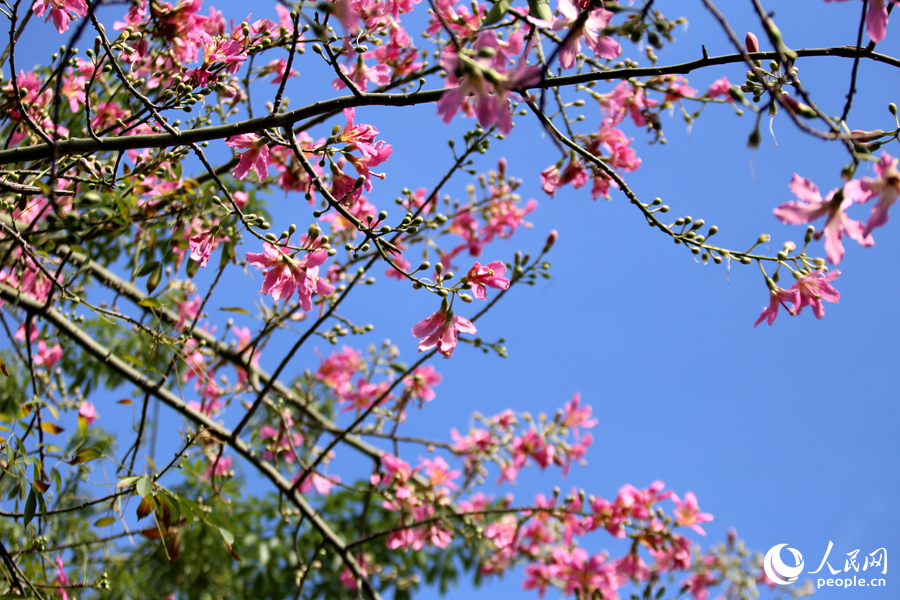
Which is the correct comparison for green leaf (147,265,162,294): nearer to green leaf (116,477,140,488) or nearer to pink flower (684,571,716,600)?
green leaf (116,477,140,488)

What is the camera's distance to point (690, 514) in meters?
2.78

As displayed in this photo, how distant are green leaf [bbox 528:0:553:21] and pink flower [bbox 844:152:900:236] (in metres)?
0.55

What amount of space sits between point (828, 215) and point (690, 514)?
217 cm

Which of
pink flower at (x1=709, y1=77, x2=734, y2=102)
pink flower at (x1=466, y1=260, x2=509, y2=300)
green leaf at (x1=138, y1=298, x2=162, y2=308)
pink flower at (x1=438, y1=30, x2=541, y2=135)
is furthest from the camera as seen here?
pink flower at (x1=709, y1=77, x2=734, y2=102)

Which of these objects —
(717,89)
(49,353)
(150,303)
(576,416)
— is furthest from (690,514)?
(49,353)

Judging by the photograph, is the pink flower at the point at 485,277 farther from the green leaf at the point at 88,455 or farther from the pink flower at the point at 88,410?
the pink flower at the point at 88,410

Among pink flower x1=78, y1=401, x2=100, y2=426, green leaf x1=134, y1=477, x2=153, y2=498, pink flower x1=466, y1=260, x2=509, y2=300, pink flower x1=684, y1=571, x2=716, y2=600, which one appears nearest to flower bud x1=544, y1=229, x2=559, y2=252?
pink flower x1=466, y1=260, x2=509, y2=300

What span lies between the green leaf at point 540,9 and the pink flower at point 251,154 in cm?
64

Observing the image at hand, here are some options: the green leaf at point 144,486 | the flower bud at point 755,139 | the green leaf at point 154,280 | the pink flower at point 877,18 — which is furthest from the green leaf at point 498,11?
the green leaf at point 154,280

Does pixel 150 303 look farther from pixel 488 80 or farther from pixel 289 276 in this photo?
pixel 488 80

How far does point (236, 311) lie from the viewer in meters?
1.87

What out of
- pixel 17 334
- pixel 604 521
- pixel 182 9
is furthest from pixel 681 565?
pixel 17 334

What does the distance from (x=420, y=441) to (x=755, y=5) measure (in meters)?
2.32

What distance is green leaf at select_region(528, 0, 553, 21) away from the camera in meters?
1.04
